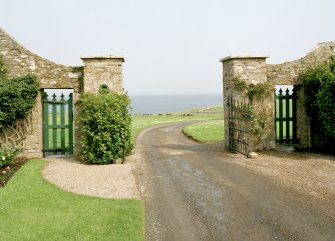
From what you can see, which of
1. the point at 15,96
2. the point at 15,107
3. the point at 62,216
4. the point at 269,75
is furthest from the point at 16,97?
the point at 269,75

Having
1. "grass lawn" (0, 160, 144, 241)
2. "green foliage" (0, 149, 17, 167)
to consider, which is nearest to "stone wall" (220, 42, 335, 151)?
"grass lawn" (0, 160, 144, 241)

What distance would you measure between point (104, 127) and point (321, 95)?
8645 millimetres

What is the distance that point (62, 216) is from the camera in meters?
8.28

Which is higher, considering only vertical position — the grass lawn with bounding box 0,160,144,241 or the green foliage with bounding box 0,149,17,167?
the green foliage with bounding box 0,149,17,167

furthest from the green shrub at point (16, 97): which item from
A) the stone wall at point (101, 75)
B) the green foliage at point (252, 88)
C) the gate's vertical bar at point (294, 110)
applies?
the gate's vertical bar at point (294, 110)

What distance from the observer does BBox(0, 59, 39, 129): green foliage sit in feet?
46.9

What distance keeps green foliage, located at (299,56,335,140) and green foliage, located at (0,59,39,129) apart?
11455 mm

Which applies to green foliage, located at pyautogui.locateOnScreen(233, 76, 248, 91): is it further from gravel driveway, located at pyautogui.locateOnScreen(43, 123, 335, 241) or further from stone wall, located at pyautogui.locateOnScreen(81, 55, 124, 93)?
stone wall, located at pyautogui.locateOnScreen(81, 55, 124, 93)

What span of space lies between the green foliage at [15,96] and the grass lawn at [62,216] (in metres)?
4.65

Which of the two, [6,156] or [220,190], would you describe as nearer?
[220,190]

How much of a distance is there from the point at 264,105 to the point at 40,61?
9522 mm

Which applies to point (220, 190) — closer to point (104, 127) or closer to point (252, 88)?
point (104, 127)

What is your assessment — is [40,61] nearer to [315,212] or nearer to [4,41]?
[4,41]

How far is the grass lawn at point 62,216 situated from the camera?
725 centimetres
